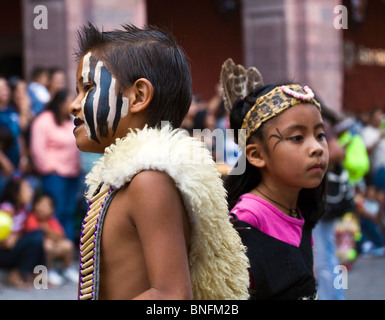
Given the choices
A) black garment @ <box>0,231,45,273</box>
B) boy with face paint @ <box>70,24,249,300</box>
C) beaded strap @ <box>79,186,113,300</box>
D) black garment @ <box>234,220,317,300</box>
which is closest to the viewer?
boy with face paint @ <box>70,24,249,300</box>

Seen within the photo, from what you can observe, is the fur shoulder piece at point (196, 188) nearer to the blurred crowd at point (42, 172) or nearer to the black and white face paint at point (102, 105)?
the black and white face paint at point (102, 105)

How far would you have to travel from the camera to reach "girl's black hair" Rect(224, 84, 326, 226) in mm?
2801

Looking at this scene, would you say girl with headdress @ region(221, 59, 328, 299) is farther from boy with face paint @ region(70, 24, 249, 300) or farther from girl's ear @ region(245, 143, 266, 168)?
boy with face paint @ region(70, 24, 249, 300)

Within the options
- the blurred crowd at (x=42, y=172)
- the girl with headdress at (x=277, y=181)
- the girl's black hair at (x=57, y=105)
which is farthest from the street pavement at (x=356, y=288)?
the girl with headdress at (x=277, y=181)

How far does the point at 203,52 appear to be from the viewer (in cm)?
1184

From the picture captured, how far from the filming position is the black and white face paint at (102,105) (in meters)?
1.87

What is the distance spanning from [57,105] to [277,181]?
14.5ft

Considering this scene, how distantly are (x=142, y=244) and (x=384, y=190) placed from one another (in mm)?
8715

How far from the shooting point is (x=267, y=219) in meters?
2.63

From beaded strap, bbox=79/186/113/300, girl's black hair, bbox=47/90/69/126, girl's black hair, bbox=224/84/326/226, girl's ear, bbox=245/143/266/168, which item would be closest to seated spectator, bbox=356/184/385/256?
girl's black hair, bbox=47/90/69/126

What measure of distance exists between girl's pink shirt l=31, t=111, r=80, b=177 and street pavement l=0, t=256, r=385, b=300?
1104 millimetres

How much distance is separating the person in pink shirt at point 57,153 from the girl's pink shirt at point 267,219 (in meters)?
4.23
